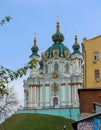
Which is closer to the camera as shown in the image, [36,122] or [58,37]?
[36,122]

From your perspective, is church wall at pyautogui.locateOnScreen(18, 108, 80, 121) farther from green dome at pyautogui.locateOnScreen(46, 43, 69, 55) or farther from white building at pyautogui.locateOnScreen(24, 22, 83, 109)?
green dome at pyautogui.locateOnScreen(46, 43, 69, 55)

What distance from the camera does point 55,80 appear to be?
97250 mm

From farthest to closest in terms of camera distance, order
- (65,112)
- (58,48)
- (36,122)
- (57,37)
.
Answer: (57,37) < (58,48) < (65,112) < (36,122)

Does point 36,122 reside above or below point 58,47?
below

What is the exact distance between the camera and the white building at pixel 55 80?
3733 inches

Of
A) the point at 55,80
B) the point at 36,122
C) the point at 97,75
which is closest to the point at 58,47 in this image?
the point at 55,80

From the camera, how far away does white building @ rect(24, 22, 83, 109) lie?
3733 inches

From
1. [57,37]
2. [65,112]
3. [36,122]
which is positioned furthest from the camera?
[57,37]

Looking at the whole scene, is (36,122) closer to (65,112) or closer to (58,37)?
(65,112)

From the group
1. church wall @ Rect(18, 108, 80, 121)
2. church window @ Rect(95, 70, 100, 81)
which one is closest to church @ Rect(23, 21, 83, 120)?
church wall @ Rect(18, 108, 80, 121)

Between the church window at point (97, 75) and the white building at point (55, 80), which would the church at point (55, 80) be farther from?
the church window at point (97, 75)

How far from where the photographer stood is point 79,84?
315 feet

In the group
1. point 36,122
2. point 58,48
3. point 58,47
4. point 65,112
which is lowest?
point 36,122

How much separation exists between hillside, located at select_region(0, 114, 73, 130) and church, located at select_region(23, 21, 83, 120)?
14031mm
